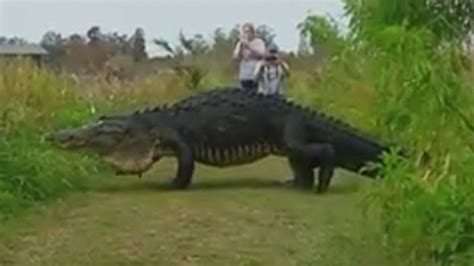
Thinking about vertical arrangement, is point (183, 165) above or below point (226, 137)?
below

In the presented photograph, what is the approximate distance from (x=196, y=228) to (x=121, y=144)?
2367 mm

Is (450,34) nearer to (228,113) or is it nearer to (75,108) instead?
(228,113)

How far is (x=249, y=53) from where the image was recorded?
13789 mm

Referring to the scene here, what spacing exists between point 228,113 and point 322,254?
3382mm

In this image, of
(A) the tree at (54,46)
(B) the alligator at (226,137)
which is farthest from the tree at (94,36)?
(B) the alligator at (226,137)

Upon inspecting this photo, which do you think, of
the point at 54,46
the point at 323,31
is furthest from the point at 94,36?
the point at 323,31

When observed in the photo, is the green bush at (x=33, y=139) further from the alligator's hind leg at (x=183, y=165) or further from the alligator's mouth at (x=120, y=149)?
the alligator's hind leg at (x=183, y=165)

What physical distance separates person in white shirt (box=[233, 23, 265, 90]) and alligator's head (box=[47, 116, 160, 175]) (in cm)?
373

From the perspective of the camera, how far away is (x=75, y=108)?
1348 centimetres

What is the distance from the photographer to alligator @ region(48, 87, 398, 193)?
394 inches

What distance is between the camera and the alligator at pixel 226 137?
1002 cm

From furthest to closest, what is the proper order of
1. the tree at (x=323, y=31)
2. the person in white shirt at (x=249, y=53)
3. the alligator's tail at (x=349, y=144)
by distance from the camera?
the person in white shirt at (x=249, y=53), the alligator's tail at (x=349, y=144), the tree at (x=323, y=31)

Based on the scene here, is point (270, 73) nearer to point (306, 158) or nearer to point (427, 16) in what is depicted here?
point (306, 158)

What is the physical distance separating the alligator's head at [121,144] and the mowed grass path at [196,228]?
15cm
